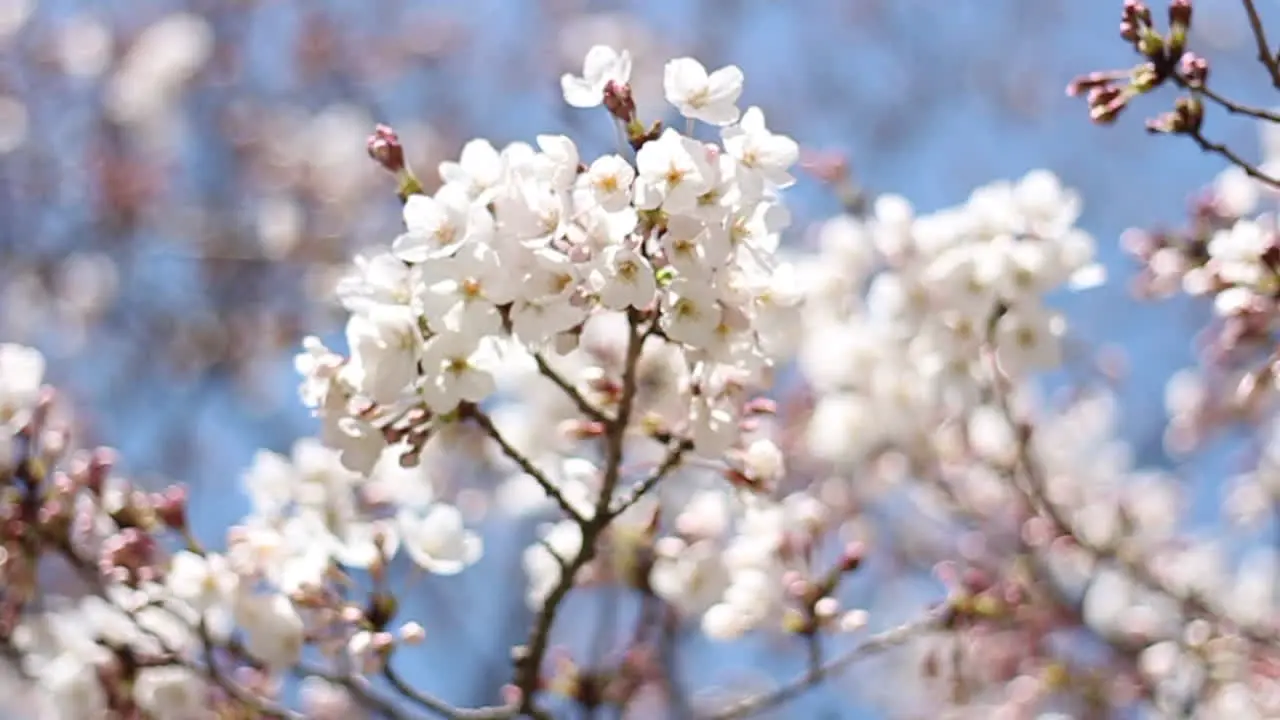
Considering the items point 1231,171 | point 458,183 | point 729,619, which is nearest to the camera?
point 458,183

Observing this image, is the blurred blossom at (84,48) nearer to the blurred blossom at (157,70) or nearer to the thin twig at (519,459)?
the blurred blossom at (157,70)

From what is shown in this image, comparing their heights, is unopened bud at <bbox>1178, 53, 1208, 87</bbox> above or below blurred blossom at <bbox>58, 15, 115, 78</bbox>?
below

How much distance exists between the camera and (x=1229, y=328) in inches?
106

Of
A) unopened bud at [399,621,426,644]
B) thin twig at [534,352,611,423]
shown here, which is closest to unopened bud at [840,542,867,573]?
thin twig at [534,352,611,423]

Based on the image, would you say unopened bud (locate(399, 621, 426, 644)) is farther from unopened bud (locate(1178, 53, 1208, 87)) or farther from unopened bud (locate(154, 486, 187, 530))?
unopened bud (locate(1178, 53, 1208, 87))

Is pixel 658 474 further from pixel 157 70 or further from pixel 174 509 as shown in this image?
pixel 157 70

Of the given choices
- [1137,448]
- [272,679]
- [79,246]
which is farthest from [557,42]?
[272,679]

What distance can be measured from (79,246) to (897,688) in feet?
16.6

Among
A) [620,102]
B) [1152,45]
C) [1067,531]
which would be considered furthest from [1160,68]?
[1067,531]

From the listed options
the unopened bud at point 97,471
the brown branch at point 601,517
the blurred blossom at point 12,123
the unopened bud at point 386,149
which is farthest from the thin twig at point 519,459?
the blurred blossom at point 12,123

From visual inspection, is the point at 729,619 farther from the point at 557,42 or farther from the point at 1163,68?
the point at 557,42

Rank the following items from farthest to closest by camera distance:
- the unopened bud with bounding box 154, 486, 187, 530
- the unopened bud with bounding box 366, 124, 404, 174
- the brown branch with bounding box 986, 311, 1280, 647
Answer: the brown branch with bounding box 986, 311, 1280, 647, the unopened bud with bounding box 154, 486, 187, 530, the unopened bud with bounding box 366, 124, 404, 174

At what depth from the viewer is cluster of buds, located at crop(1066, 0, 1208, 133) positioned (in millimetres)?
2293

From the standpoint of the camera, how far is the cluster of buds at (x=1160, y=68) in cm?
229
